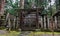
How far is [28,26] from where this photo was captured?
3549 millimetres

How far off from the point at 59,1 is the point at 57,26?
1.77 ft

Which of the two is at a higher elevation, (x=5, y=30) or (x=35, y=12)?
(x=35, y=12)

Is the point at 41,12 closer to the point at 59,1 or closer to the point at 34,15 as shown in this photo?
the point at 34,15

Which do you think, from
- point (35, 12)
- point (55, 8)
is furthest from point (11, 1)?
point (55, 8)

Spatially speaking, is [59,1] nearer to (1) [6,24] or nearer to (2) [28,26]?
(2) [28,26]

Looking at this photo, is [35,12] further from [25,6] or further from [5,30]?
[5,30]

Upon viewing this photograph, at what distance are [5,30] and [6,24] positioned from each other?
131 millimetres

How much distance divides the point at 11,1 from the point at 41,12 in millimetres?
702

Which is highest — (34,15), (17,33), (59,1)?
(59,1)

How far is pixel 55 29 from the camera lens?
136 inches

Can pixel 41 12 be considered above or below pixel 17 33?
above

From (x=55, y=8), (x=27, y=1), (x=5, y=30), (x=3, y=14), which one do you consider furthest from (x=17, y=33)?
(x=55, y=8)

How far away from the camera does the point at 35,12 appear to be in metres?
3.58

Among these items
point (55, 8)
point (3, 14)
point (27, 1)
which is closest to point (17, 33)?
point (3, 14)
